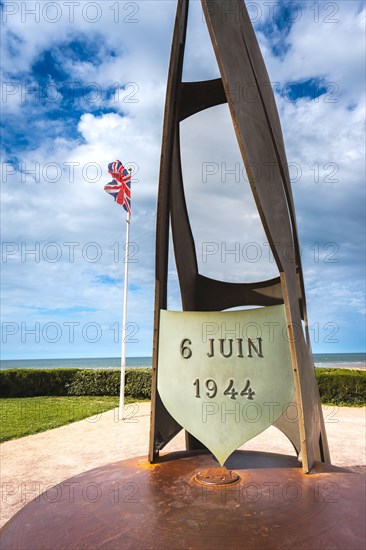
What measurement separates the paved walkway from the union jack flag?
5.80 m

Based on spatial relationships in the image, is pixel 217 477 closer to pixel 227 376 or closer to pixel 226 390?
pixel 226 390

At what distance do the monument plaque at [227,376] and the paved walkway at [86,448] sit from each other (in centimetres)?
322

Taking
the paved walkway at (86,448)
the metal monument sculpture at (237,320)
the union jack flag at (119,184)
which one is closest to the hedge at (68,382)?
the paved walkway at (86,448)

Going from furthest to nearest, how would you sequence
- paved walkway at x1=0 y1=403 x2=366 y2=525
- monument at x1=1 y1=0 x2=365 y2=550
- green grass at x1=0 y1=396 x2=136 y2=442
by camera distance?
green grass at x1=0 y1=396 x2=136 y2=442 → paved walkway at x1=0 y1=403 x2=366 y2=525 → monument at x1=1 y1=0 x2=365 y2=550

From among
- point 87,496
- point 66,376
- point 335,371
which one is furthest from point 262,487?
point 66,376

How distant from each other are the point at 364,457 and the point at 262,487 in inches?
234

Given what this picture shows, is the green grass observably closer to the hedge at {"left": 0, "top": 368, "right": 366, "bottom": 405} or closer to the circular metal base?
the hedge at {"left": 0, "top": 368, "right": 366, "bottom": 405}

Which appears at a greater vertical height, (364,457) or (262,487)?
(262,487)

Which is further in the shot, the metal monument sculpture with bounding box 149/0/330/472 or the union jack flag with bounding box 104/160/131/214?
the union jack flag with bounding box 104/160/131/214

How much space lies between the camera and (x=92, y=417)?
12.4 meters

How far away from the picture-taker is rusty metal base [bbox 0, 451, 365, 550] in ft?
7.76

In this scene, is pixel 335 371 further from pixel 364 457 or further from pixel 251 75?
pixel 251 75

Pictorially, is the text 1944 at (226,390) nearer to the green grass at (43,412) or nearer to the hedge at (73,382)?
the green grass at (43,412)

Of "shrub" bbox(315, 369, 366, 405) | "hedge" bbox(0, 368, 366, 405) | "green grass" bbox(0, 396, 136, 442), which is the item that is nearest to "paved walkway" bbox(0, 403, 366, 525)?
"green grass" bbox(0, 396, 136, 442)
